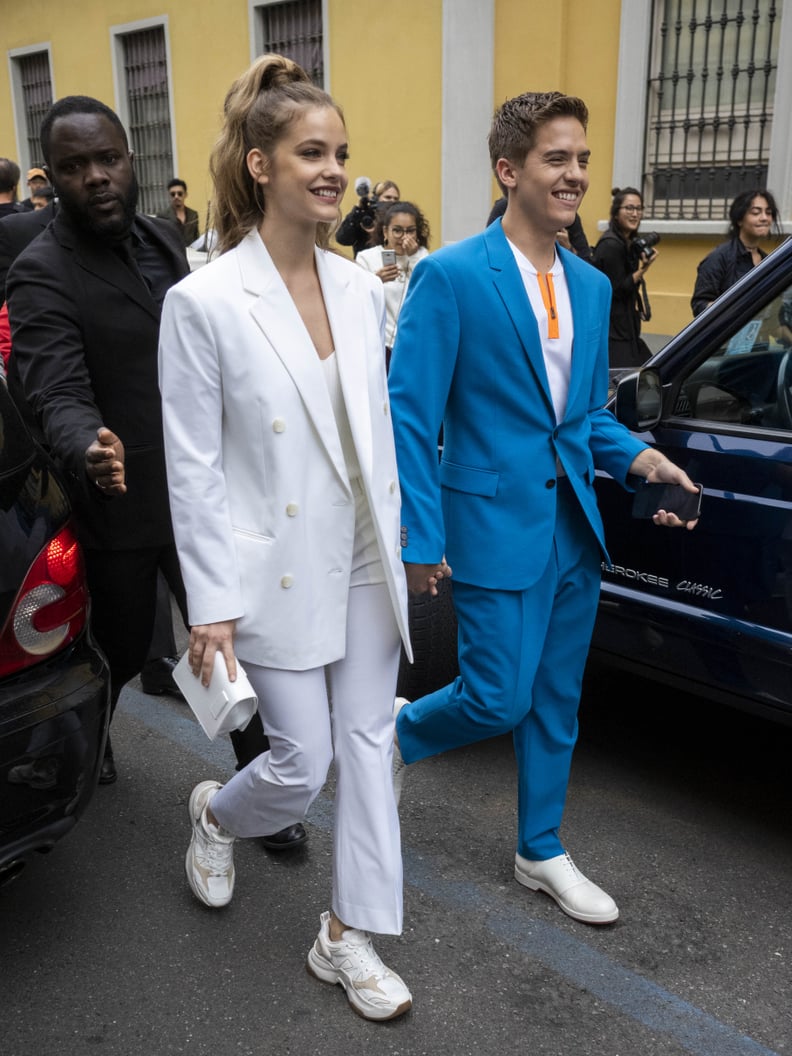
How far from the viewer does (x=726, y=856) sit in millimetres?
2977

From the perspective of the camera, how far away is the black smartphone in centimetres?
261

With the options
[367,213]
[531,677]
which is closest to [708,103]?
[367,213]

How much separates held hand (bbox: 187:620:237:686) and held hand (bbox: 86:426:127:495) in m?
0.43

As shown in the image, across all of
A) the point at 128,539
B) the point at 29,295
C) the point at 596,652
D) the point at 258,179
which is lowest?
the point at 596,652

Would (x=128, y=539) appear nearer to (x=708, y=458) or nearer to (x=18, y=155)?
(x=708, y=458)

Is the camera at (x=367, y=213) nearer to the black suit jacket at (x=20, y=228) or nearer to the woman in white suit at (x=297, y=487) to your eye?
the black suit jacket at (x=20, y=228)

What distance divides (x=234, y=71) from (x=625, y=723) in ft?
40.8

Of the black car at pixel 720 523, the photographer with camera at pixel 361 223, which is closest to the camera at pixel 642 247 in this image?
the photographer with camera at pixel 361 223

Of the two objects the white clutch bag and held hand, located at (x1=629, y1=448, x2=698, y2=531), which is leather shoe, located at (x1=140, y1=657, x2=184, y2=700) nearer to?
the white clutch bag

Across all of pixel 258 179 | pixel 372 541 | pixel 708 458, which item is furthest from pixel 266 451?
pixel 708 458

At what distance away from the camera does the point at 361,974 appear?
2369 mm

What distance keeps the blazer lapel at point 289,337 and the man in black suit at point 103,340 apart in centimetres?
68

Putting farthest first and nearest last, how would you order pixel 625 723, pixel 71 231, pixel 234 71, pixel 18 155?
pixel 18 155 < pixel 234 71 < pixel 625 723 < pixel 71 231

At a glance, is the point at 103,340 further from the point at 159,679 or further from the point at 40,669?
the point at 159,679
